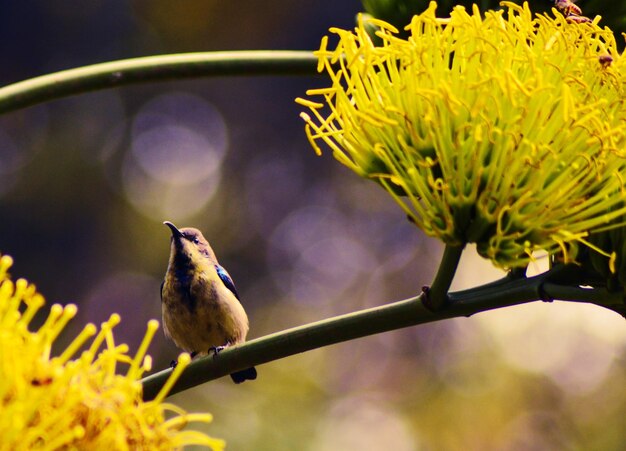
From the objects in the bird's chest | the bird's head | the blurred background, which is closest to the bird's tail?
the bird's chest

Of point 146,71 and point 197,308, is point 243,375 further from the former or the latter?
point 146,71

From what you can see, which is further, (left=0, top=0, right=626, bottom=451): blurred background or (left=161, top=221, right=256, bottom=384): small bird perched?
(left=0, top=0, right=626, bottom=451): blurred background

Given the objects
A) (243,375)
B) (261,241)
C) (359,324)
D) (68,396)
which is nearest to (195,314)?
(243,375)

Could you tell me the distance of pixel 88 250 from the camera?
42.4 feet

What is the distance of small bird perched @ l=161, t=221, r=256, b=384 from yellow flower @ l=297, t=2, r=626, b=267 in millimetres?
2730

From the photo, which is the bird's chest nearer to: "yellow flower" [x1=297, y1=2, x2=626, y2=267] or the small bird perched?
the small bird perched

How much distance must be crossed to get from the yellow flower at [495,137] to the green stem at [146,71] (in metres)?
0.31

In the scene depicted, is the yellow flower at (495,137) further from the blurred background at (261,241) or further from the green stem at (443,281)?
the blurred background at (261,241)

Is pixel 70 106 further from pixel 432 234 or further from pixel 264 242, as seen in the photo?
pixel 432 234

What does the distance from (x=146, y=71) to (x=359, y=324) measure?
2.09 feet

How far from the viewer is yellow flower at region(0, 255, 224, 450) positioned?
1.30m

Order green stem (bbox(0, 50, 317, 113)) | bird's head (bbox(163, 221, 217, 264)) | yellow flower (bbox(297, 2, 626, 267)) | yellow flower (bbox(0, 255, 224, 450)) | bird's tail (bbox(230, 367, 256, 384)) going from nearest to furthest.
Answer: yellow flower (bbox(0, 255, 224, 450)), yellow flower (bbox(297, 2, 626, 267)), green stem (bbox(0, 50, 317, 113)), bird's tail (bbox(230, 367, 256, 384)), bird's head (bbox(163, 221, 217, 264))

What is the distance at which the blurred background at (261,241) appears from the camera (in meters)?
12.3

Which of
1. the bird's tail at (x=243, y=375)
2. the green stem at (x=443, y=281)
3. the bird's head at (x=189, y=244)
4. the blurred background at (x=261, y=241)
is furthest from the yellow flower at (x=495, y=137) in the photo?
the blurred background at (x=261, y=241)
